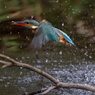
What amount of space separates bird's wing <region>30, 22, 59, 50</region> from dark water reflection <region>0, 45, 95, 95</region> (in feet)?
1.47

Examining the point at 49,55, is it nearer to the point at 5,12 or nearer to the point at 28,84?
the point at 28,84

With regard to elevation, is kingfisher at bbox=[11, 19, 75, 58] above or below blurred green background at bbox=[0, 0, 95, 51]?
below

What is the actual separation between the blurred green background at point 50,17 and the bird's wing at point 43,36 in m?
1.44

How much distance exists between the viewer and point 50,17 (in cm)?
539

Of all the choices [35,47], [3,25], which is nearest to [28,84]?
[35,47]

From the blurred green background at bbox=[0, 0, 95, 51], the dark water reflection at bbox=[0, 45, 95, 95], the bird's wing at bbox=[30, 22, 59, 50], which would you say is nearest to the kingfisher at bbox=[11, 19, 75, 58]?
the bird's wing at bbox=[30, 22, 59, 50]

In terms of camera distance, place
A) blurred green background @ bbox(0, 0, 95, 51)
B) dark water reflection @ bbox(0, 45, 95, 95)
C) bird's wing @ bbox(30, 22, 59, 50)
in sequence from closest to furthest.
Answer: bird's wing @ bbox(30, 22, 59, 50) < dark water reflection @ bbox(0, 45, 95, 95) < blurred green background @ bbox(0, 0, 95, 51)

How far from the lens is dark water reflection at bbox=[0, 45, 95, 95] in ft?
8.96

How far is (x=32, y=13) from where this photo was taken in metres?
5.55

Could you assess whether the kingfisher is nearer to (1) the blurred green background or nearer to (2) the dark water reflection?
(2) the dark water reflection

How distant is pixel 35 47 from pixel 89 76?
34.8 inches

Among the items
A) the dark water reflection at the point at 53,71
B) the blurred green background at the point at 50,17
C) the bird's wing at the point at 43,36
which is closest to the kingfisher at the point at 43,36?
the bird's wing at the point at 43,36

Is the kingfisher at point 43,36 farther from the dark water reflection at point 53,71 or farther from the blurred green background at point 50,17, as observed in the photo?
the blurred green background at point 50,17

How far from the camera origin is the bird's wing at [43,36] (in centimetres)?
247
